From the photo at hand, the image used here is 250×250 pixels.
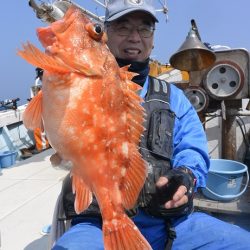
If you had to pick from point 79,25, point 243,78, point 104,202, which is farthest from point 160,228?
point 243,78

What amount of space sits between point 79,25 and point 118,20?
1.08 meters

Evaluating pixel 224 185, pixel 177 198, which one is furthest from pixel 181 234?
pixel 224 185

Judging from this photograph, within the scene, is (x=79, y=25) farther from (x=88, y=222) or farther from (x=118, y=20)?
(x=88, y=222)

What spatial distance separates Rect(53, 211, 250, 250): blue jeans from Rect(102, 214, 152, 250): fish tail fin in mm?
587

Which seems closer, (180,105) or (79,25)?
(79,25)

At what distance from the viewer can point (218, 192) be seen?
4.12 meters

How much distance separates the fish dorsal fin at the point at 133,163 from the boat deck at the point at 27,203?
195 cm

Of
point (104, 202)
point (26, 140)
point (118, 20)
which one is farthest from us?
point (26, 140)

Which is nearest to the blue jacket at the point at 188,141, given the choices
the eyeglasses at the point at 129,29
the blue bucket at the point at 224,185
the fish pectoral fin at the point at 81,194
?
the eyeglasses at the point at 129,29

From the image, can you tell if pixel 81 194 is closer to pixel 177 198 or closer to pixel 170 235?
pixel 177 198

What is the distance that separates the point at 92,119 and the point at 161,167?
1039 millimetres

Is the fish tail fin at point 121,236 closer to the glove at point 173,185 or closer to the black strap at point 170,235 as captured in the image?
the glove at point 173,185

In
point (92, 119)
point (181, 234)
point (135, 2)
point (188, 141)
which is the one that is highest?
point (135, 2)

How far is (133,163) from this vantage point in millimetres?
1677
